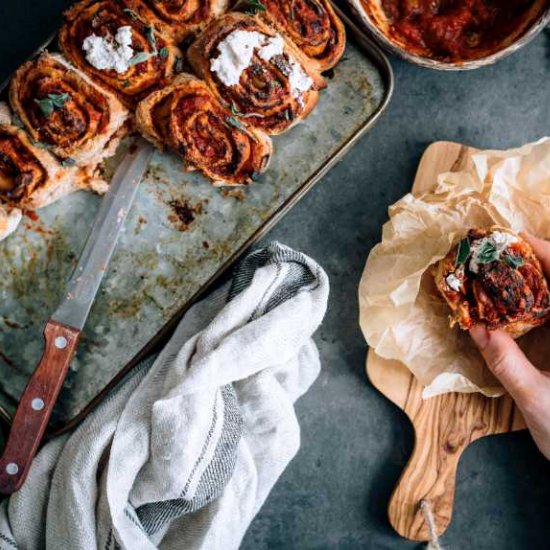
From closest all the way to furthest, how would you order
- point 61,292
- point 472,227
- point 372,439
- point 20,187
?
1. point 20,187
2. point 61,292
3. point 472,227
4. point 372,439

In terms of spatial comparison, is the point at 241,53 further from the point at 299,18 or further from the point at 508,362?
the point at 508,362

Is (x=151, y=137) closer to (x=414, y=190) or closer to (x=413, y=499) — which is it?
(x=414, y=190)

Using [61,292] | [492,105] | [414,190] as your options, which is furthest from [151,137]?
[492,105]

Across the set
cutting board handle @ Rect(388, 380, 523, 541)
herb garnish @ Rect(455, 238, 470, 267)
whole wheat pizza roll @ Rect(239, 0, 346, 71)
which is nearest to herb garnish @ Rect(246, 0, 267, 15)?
whole wheat pizza roll @ Rect(239, 0, 346, 71)

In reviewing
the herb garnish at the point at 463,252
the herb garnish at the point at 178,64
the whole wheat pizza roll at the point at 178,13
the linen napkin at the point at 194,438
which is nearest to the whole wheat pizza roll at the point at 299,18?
the whole wheat pizza roll at the point at 178,13

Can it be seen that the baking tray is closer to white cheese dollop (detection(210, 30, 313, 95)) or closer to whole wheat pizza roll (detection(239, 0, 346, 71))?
whole wheat pizza roll (detection(239, 0, 346, 71))
